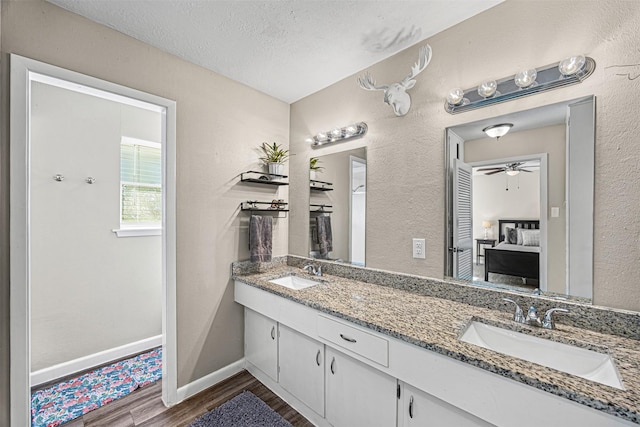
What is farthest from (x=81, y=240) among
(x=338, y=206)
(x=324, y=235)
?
(x=338, y=206)

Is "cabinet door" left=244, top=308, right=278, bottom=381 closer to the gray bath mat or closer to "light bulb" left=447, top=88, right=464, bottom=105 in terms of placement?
the gray bath mat

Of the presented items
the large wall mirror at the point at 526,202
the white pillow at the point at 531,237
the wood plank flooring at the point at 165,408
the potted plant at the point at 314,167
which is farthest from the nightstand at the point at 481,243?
the wood plank flooring at the point at 165,408

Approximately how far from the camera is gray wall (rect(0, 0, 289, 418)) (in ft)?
4.92

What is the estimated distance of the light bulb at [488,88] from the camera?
143 cm

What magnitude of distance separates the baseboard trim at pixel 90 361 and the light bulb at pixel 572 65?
3.66m

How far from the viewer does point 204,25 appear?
1613mm

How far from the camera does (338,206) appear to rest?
228 cm

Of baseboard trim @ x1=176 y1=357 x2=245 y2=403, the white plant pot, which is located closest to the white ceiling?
the white plant pot

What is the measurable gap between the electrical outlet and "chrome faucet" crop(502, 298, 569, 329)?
0.56 metres

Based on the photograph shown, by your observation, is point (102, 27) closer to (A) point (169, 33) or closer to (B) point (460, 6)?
(A) point (169, 33)

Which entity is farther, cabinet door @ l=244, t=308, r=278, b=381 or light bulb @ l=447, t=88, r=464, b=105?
cabinet door @ l=244, t=308, r=278, b=381

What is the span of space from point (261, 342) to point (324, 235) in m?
1.00

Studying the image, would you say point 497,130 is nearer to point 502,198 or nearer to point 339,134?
point 502,198

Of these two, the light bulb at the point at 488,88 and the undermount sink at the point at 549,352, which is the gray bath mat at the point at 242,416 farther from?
the light bulb at the point at 488,88
